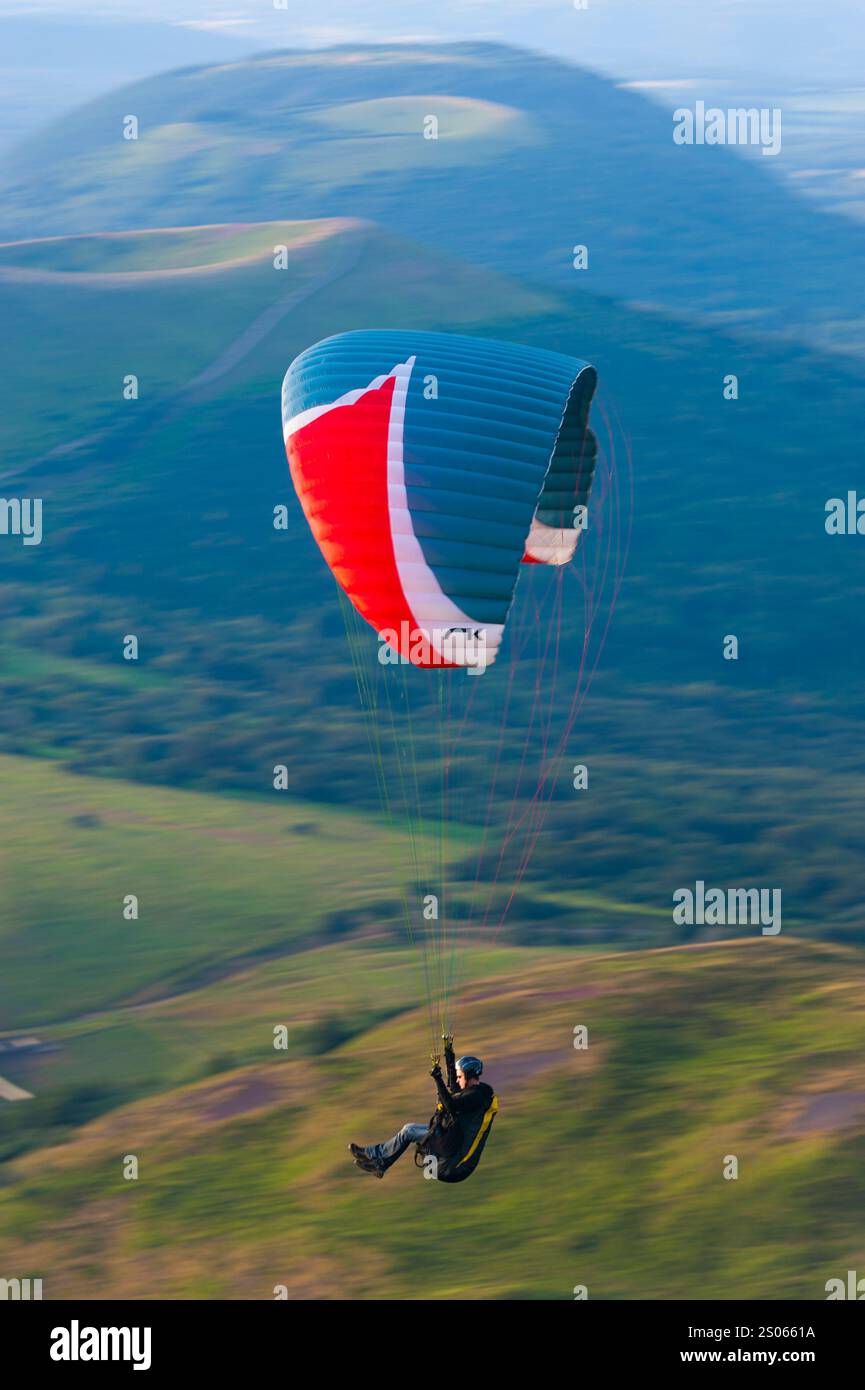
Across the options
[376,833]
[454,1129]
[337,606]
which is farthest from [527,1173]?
[337,606]

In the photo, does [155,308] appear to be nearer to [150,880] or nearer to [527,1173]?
[150,880]

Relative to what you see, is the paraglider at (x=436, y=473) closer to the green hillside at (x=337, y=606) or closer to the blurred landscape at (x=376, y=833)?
the blurred landscape at (x=376, y=833)

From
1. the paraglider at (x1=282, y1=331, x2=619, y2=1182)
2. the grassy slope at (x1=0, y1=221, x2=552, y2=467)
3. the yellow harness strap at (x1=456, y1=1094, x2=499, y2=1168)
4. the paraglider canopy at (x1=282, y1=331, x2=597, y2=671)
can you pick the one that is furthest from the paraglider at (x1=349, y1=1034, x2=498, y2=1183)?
the grassy slope at (x1=0, y1=221, x2=552, y2=467)

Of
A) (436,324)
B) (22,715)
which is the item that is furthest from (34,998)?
(436,324)

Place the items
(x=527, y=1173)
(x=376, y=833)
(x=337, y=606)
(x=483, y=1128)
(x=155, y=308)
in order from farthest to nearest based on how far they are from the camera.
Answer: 1. (x=155, y=308)
2. (x=337, y=606)
3. (x=376, y=833)
4. (x=527, y=1173)
5. (x=483, y=1128)

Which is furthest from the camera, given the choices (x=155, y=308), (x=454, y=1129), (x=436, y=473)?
(x=155, y=308)

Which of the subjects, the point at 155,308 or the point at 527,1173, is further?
the point at 155,308

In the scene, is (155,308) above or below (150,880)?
above

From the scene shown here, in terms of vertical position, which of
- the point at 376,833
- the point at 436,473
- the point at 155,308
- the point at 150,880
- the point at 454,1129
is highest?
the point at 155,308
